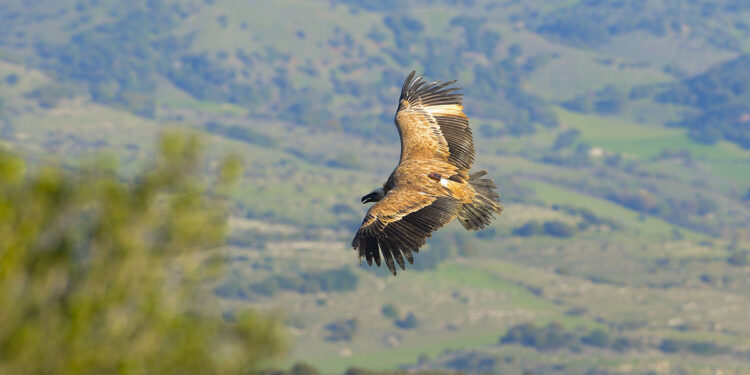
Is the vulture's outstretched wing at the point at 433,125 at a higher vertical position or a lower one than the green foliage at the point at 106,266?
higher

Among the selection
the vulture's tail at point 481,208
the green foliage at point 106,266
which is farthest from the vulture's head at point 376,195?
the green foliage at point 106,266

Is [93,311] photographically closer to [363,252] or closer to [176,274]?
[176,274]

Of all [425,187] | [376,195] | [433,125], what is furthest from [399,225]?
[433,125]

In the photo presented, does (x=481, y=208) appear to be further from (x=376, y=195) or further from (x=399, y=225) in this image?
(x=399, y=225)

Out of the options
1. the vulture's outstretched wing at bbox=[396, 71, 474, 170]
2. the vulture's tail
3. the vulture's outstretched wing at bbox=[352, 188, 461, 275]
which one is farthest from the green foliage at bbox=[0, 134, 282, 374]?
the vulture's tail

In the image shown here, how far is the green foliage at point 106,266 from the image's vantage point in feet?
118

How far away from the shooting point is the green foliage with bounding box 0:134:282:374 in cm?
3591

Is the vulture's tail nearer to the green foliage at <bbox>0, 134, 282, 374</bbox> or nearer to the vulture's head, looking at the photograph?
the vulture's head

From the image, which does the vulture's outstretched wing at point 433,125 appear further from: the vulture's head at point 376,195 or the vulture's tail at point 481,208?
the vulture's head at point 376,195

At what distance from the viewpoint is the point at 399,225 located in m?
32.9

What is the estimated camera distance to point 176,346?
46.0 meters

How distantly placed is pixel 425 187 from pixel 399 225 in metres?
3.08

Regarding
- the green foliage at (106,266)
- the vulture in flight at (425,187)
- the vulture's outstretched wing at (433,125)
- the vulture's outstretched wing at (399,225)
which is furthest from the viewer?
the vulture's outstretched wing at (433,125)

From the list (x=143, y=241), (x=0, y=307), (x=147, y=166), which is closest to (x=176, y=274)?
(x=143, y=241)
